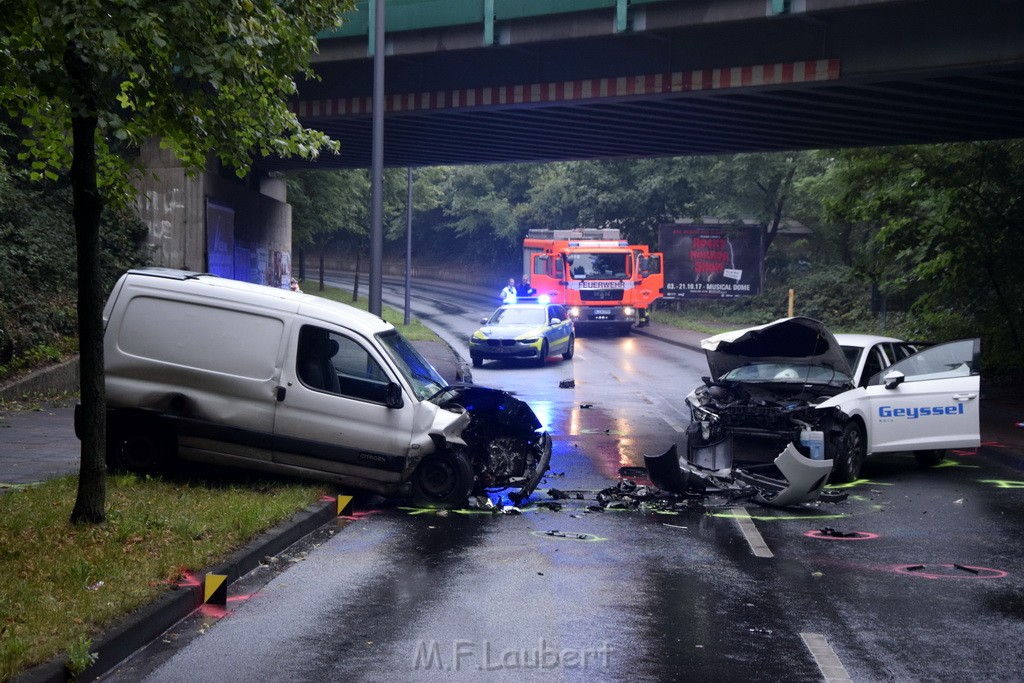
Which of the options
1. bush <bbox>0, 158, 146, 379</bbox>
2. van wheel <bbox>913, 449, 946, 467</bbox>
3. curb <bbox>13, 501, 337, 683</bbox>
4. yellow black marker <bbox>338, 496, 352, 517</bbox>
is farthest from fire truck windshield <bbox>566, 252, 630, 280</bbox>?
curb <bbox>13, 501, 337, 683</bbox>

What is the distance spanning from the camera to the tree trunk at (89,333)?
802 cm

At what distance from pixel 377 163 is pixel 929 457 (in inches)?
415

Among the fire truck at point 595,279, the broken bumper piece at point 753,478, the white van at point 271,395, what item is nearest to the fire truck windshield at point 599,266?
the fire truck at point 595,279

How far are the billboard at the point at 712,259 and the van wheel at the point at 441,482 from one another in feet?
120

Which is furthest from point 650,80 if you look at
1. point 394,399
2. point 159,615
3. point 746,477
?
point 159,615

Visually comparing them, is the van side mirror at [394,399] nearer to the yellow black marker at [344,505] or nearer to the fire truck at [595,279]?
the yellow black marker at [344,505]

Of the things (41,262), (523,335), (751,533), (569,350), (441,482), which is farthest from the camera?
(569,350)

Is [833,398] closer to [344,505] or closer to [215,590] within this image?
[344,505]

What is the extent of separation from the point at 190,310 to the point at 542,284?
3069 cm

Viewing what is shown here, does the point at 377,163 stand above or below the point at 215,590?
above

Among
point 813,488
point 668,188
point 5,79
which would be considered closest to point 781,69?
point 813,488

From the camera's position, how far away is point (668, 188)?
5225 cm

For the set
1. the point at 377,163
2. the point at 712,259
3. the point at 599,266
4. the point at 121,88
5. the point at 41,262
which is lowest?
the point at 41,262

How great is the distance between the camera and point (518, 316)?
2878cm
